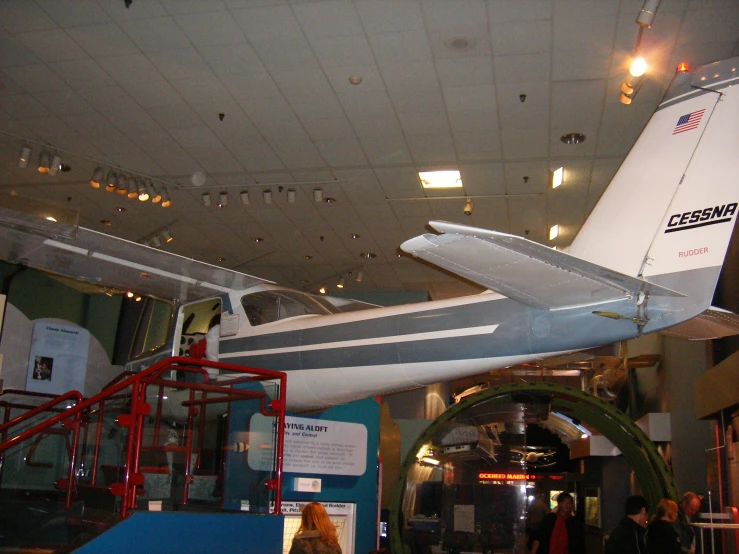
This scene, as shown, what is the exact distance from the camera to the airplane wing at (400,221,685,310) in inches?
179

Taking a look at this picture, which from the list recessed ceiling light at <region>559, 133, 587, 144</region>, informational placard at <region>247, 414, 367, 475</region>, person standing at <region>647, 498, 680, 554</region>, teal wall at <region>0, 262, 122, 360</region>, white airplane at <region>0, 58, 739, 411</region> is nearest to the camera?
white airplane at <region>0, 58, 739, 411</region>

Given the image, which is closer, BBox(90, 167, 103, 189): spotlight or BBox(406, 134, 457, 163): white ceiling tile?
BBox(406, 134, 457, 163): white ceiling tile

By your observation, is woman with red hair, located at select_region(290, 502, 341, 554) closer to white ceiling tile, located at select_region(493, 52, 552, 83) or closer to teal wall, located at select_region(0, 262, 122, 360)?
white ceiling tile, located at select_region(493, 52, 552, 83)

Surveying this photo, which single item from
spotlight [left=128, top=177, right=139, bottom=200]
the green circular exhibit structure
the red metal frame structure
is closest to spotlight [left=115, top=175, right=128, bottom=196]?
spotlight [left=128, top=177, right=139, bottom=200]

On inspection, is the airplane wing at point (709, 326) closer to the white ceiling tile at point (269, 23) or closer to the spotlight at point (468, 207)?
the white ceiling tile at point (269, 23)

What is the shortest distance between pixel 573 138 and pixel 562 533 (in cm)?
549

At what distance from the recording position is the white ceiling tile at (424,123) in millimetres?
9461

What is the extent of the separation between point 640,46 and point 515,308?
357 cm

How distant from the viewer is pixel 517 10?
7.32 metres

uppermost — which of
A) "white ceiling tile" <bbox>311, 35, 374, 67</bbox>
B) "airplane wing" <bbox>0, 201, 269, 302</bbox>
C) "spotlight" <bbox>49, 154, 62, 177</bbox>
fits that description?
"white ceiling tile" <bbox>311, 35, 374, 67</bbox>

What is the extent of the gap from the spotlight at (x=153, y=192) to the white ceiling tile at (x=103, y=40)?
11.4 feet

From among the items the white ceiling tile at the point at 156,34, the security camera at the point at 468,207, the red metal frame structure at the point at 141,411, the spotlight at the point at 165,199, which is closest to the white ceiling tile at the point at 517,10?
the white ceiling tile at the point at 156,34

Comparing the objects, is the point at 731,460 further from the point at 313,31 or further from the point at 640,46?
the point at 313,31

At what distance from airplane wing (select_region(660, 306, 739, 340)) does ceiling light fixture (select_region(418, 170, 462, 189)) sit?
18.0 ft
